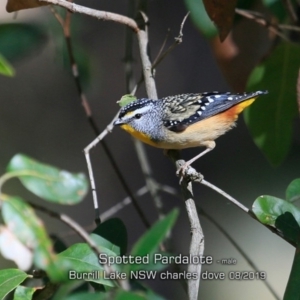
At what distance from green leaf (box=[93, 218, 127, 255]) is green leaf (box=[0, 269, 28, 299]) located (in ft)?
1.14

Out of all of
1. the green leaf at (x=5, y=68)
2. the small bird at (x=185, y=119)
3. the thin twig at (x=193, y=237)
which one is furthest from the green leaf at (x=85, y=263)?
the small bird at (x=185, y=119)

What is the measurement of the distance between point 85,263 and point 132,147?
4.32 meters

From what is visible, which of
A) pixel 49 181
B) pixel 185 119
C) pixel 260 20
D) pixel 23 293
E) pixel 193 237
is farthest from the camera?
pixel 185 119

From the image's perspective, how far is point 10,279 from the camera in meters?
1.76

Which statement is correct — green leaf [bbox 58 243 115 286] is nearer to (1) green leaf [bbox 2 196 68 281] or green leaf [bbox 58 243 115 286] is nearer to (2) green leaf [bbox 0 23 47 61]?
(1) green leaf [bbox 2 196 68 281]

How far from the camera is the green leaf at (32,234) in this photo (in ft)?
3.48

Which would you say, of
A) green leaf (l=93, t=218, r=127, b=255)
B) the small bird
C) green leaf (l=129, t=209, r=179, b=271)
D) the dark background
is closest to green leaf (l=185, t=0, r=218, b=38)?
the small bird

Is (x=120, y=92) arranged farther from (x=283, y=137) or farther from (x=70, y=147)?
(x=283, y=137)

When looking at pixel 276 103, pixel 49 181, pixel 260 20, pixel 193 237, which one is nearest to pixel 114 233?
pixel 193 237

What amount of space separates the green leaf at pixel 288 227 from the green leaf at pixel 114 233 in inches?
21.4

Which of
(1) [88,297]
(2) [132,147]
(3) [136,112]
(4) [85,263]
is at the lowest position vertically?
(2) [132,147]

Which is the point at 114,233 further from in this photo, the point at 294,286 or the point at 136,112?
the point at 136,112

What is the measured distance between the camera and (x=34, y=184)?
1171 mm

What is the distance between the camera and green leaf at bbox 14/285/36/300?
182cm
